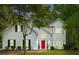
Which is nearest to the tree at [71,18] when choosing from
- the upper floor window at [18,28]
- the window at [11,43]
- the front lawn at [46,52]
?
the front lawn at [46,52]

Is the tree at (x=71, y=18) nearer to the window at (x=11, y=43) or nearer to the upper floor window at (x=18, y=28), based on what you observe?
the upper floor window at (x=18, y=28)

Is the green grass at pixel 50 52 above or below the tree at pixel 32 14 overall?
below

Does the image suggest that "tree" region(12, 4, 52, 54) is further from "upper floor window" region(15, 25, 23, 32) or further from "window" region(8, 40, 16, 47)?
"window" region(8, 40, 16, 47)

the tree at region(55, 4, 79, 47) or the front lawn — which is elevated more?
the tree at region(55, 4, 79, 47)

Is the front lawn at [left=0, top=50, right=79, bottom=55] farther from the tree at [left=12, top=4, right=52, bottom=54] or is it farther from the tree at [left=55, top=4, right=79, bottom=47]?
the tree at [left=12, top=4, right=52, bottom=54]

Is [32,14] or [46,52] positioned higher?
[32,14]

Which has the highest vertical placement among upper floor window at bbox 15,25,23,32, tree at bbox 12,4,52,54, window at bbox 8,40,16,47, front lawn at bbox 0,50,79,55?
tree at bbox 12,4,52,54

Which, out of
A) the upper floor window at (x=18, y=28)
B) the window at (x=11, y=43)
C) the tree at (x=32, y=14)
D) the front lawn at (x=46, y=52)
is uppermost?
the tree at (x=32, y=14)

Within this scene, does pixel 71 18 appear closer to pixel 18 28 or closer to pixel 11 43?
pixel 18 28

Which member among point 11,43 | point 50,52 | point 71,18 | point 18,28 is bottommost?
point 50,52

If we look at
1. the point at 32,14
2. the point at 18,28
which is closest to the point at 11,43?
the point at 18,28

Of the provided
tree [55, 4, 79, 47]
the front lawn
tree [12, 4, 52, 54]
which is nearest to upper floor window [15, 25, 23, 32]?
tree [12, 4, 52, 54]

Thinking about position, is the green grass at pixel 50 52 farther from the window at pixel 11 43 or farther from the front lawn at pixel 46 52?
the window at pixel 11 43
